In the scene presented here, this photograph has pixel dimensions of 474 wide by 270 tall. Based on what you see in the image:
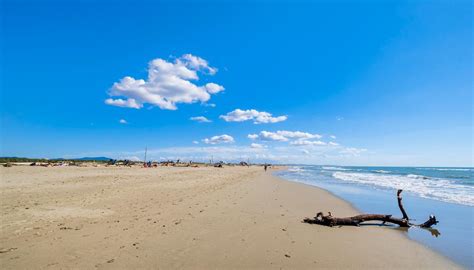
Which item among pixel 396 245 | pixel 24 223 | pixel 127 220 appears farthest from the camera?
pixel 127 220

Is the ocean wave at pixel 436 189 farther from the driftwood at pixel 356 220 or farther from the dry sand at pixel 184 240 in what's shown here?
the dry sand at pixel 184 240

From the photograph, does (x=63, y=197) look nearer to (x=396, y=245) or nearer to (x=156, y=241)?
(x=156, y=241)

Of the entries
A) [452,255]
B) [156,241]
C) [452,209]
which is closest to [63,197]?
[156,241]

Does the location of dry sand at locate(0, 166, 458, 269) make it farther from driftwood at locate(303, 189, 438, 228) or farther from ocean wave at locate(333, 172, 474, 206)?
ocean wave at locate(333, 172, 474, 206)

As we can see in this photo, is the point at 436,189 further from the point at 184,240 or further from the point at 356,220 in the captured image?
the point at 184,240

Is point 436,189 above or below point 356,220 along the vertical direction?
above

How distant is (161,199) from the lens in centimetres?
1491

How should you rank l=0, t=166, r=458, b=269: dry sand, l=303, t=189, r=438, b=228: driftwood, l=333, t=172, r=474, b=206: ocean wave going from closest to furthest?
1. l=0, t=166, r=458, b=269: dry sand
2. l=303, t=189, r=438, b=228: driftwood
3. l=333, t=172, r=474, b=206: ocean wave

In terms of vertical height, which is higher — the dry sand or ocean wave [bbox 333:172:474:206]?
ocean wave [bbox 333:172:474:206]

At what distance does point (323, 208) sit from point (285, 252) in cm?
834

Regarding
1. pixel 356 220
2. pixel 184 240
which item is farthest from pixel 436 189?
pixel 184 240

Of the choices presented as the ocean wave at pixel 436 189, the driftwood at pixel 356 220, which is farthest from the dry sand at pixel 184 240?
the ocean wave at pixel 436 189

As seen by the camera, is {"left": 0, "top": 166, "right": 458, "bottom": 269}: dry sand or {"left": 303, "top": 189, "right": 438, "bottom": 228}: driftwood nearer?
{"left": 0, "top": 166, "right": 458, "bottom": 269}: dry sand

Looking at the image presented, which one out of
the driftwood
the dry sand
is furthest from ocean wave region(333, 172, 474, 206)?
the dry sand
